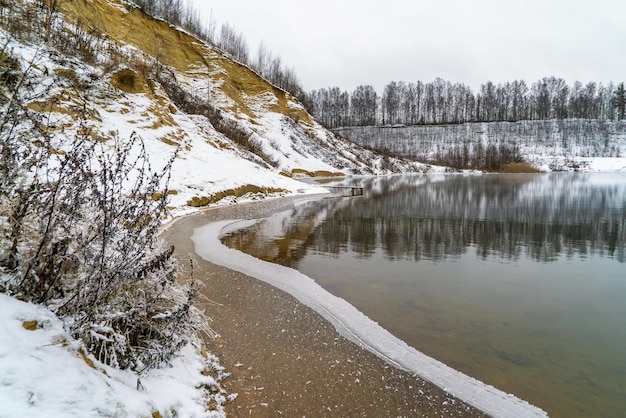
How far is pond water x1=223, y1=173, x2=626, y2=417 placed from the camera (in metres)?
4.11

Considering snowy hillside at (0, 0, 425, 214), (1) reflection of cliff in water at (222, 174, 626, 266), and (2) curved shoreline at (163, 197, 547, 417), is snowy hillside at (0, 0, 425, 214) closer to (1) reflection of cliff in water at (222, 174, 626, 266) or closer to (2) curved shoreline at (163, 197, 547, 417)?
(2) curved shoreline at (163, 197, 547, 417)

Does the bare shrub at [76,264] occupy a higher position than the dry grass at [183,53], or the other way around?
the dry grass at [183,53]

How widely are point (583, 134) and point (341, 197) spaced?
293 feet

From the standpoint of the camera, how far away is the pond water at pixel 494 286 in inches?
162

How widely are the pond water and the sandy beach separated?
95cm

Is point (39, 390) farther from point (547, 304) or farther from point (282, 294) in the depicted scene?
point (547, 304)

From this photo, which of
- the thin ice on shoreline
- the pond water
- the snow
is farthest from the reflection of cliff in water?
the snow

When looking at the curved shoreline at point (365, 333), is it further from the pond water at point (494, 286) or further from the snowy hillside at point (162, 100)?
the snowy hillside at point (162, 100)

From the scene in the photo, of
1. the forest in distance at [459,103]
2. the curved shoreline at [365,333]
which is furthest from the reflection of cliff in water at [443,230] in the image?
the forest in distance at [459,103]

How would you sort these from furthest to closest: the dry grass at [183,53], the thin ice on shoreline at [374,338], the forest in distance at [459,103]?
the forest in distance at [459,103]
the dry grass at [183,53]
the thin ice on shoreline at [374,338]

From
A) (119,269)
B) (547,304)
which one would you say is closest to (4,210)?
(119,269)

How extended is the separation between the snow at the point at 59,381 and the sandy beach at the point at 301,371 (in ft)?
2.42

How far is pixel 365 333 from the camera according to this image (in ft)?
15.3

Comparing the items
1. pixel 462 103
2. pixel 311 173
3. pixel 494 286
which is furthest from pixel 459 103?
pixel 494 286
